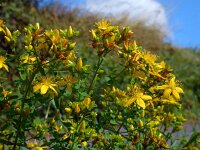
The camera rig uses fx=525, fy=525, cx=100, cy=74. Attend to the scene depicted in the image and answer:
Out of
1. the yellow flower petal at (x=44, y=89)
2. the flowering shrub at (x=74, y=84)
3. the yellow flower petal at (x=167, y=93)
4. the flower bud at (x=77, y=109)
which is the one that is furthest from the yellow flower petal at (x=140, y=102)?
the yellow flower petal at (x=44, y=89)

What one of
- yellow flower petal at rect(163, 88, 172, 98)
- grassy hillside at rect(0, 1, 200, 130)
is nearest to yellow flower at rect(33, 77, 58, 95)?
Result: yellow flower petal at rect(163, 88, 172, 98)

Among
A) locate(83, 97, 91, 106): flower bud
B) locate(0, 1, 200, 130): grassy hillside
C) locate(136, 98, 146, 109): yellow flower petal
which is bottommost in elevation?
locate(83, 97, 91, 106): flower bud

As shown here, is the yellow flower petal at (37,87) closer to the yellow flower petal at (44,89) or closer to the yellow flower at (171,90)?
the yellow flower petal at (44,89)

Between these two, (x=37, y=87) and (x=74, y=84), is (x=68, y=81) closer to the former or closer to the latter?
(x=74, y=84)

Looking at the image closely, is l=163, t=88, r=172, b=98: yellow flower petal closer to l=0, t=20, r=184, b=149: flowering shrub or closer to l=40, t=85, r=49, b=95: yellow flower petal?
l=0, t=20, r=184, b=149: flowering shrub

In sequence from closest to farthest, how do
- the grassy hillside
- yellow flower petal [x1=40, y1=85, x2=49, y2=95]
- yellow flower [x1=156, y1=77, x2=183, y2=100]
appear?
yellow flower petal [x1=40, y1=85, x2=49, y2=95]
yellow flower [x1=156, y1=77, x2=183, y2=100]
the grassy hillside

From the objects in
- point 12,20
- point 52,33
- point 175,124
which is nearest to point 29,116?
point 52,33

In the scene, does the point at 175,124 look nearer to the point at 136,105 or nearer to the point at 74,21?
the point at 136,105

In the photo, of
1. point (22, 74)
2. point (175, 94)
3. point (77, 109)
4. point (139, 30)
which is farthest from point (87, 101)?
point (139, 30)
